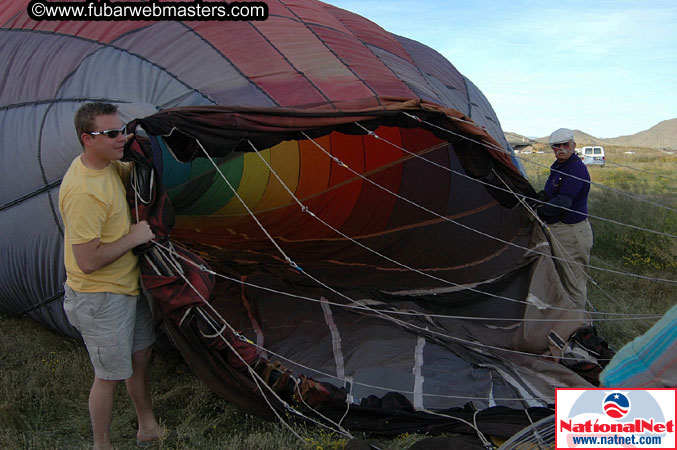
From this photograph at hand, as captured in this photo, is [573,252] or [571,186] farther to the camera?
[573,252]

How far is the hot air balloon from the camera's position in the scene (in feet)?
9.41

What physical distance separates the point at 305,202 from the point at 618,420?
12.0 ft

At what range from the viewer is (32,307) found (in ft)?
11.9

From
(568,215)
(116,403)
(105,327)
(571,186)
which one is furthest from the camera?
(568,215)

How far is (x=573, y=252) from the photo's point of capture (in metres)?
4.19

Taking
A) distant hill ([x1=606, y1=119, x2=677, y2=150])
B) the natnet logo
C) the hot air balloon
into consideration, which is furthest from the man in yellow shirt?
distant hill ([x1=606, y1=119, x2=677, y2=150])

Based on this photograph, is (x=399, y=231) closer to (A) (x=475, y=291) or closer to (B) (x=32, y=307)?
(A) (x=475, y=291)

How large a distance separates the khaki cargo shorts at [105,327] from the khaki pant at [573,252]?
2.87 m

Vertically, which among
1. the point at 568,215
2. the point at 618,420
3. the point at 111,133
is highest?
the point at 111,133

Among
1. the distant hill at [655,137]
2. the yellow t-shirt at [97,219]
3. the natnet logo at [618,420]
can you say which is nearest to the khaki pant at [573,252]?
the natnet logo at [618,420]

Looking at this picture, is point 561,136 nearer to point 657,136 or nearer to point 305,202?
point 305,202

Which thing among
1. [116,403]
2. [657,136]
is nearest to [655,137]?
[657,136]

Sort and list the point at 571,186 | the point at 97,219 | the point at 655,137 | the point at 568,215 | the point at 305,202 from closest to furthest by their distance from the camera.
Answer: the point at 97,219
the point at 571,186
the point at 568,215
the point at 305,202
the point at 655,137

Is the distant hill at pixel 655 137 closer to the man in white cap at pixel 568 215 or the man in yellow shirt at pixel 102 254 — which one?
the man in white cap at pixel 568 215
